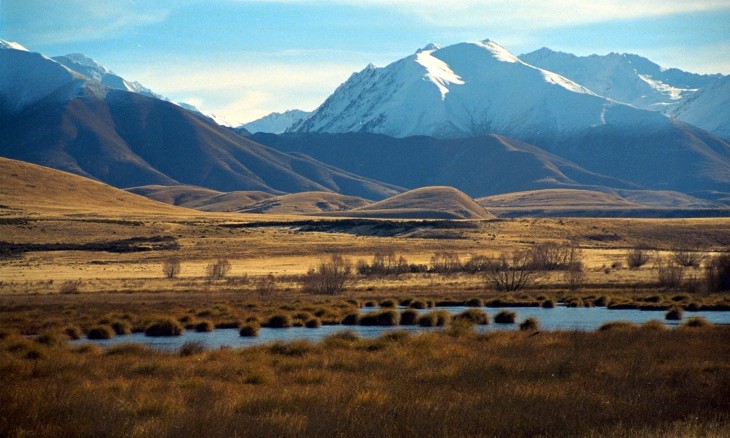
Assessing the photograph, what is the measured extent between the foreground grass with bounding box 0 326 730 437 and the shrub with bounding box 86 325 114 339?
7221 millimetres

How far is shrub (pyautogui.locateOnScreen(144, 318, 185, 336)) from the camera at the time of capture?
40.4 metres

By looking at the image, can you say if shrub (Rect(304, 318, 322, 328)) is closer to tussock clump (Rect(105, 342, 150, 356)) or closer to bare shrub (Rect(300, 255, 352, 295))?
tussock clump (Rect(105, 342, 150, 356))

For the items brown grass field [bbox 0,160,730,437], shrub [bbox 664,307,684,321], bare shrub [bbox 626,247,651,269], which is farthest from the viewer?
bare shrub [bbox 626,247,651,269]

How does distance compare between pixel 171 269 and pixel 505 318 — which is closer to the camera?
pixel 505 318

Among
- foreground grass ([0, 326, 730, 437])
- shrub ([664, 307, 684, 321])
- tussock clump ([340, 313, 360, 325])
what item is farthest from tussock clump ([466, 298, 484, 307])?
foreground grass ([0, 326, 730, 437])

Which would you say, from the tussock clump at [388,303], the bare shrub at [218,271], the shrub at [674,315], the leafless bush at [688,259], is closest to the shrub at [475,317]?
the shrub at [674,315]

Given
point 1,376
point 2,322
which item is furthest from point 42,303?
point 1,376

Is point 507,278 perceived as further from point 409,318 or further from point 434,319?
point 434,319

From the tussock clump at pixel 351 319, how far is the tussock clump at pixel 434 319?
358 centimetres

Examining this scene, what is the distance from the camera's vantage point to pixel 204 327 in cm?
4262

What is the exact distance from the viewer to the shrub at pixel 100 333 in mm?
39062

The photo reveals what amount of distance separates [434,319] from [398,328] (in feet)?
8.02

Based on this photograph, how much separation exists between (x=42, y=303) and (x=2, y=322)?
12.4 meters

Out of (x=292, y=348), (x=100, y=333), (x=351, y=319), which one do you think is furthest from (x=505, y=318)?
(x=100, y=333)
